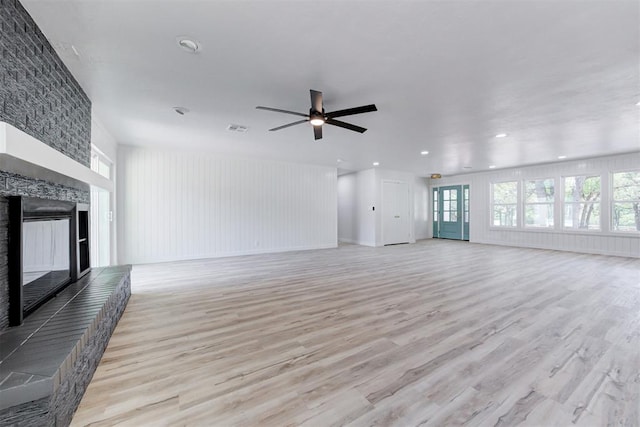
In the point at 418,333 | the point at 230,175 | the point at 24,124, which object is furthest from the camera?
the point at 230,175

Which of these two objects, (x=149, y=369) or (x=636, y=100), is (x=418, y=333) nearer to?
(x=149, y=369)

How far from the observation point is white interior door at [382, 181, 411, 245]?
8984 millimetres

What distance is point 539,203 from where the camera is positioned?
26.6 ft

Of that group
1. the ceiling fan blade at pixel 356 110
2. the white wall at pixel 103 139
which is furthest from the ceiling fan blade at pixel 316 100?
the white wall at pixel 103 139

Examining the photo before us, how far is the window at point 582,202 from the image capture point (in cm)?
705

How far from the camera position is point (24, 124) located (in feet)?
6.35

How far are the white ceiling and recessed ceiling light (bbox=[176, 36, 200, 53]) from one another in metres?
0.05

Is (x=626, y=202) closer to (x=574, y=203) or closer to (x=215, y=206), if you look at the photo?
(x=574, y=203)

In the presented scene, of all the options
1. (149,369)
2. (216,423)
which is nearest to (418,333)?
(216,423)

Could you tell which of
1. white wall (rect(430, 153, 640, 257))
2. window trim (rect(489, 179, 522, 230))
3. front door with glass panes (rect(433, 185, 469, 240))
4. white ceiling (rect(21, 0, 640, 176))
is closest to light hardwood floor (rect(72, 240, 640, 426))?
white ceiling (rect(21, 0, 640, 176))

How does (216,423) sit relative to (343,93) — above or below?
below

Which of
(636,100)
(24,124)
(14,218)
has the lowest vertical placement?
(14,218)

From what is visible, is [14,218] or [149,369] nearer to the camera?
[14,218]

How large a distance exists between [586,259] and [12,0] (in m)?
9.69
